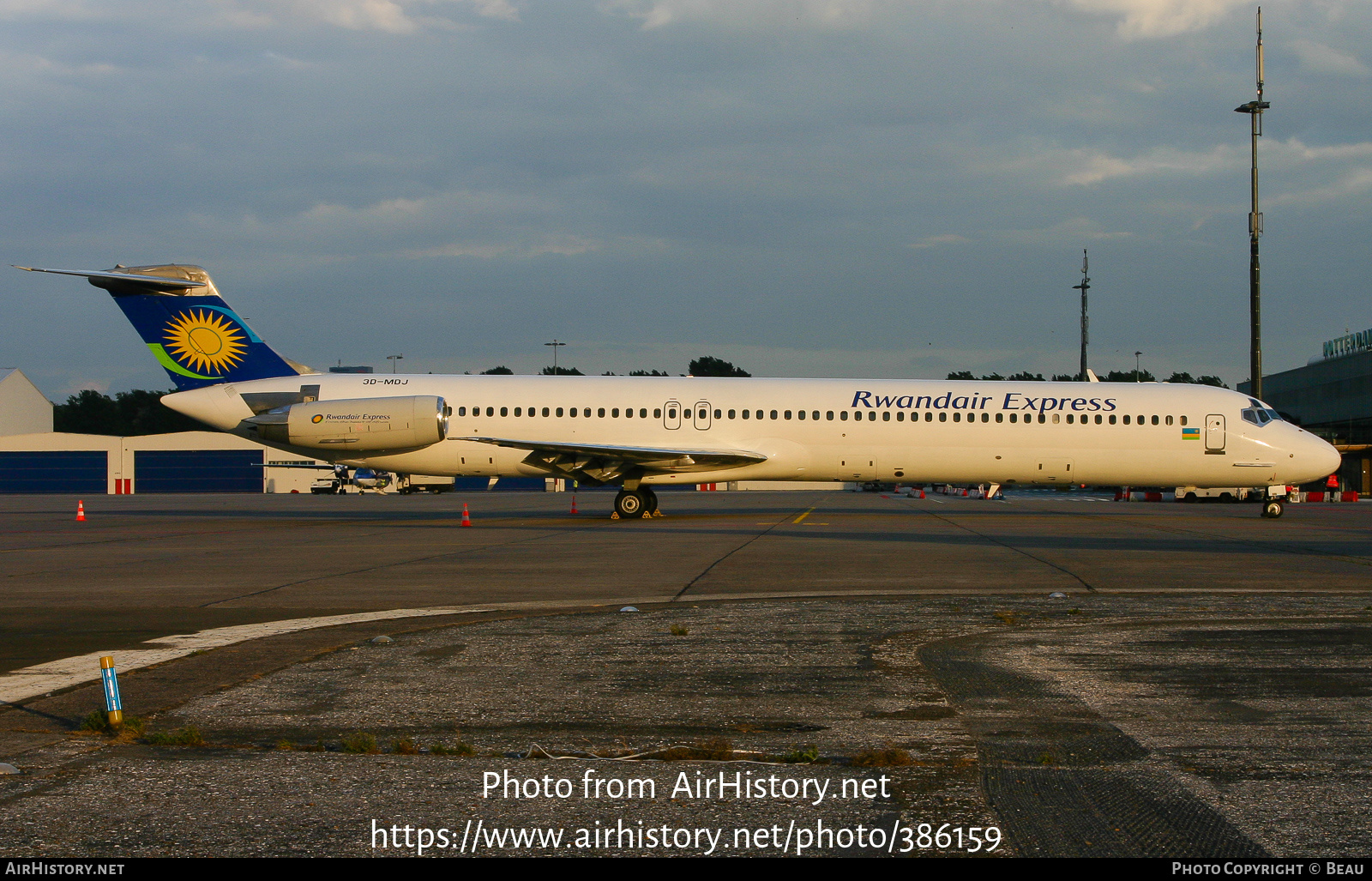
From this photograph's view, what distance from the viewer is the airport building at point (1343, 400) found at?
186ft

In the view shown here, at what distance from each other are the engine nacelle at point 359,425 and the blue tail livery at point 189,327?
66.2 inches

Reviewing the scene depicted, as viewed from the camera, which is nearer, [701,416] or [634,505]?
[701,416]

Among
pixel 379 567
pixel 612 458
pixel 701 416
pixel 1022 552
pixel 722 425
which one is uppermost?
pixel 701 416

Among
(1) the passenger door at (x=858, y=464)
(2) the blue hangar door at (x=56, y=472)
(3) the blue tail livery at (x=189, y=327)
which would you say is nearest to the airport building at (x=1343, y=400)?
(1) the passenger door at (x=858, y=464)

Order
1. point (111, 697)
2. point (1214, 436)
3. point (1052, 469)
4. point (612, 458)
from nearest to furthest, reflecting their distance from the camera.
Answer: point (111, 697), point (612, 458), point (1214, 436), point (1052, 469)

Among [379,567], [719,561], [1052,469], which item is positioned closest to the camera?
[379,567]

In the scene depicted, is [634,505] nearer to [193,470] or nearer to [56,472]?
[193,470]

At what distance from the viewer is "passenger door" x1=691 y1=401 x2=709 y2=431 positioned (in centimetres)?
2548

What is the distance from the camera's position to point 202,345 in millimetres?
25078

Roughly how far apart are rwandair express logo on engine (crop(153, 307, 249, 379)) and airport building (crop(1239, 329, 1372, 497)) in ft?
168

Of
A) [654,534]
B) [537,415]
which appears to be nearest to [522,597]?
[654,534]

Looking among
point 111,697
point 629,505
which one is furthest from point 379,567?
point 629,505

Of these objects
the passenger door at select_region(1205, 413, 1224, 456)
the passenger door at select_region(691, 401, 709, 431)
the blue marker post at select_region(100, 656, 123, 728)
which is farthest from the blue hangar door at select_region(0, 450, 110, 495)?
the blue marker post at select_region(100, 656, 123, 728)

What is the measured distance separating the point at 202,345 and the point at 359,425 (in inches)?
173
